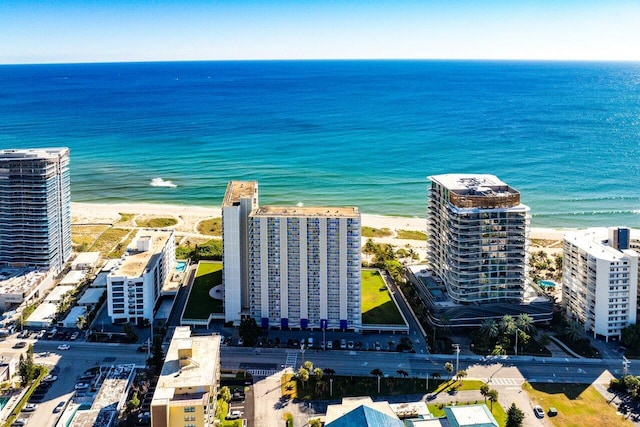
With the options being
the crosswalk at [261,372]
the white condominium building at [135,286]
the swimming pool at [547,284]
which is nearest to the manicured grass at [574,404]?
the swimming pool at [547,284]

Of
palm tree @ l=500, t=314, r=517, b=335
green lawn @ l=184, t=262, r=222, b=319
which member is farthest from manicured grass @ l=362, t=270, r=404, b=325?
green lawn @ l=184, t=262, r=222, b=319

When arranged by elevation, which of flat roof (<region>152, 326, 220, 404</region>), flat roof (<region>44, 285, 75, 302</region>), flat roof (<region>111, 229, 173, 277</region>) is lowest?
flat roof (<region>152, 326, 220, 404</region>)

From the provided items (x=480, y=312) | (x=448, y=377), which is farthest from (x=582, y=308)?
(x=448, y=377)

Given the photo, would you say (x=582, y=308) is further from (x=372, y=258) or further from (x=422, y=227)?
(x=422, y=227)

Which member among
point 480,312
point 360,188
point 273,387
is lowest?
point 273,387

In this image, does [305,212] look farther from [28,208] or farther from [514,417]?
[28,208]

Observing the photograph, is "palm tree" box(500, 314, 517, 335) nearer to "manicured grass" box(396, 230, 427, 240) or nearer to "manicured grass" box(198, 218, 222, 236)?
"manicured grass" box(396, 230, 427, 240)
